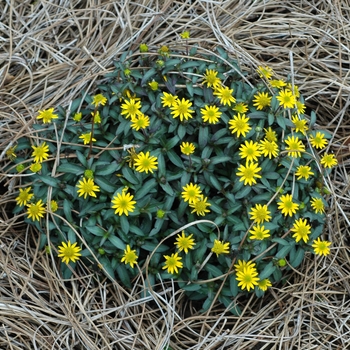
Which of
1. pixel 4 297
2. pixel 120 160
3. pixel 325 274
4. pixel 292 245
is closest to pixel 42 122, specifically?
pixel 120 160

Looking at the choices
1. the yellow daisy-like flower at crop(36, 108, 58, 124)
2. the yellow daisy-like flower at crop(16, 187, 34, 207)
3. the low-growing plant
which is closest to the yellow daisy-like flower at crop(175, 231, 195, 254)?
the low-growing plant

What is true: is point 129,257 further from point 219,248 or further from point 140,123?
point 140,123

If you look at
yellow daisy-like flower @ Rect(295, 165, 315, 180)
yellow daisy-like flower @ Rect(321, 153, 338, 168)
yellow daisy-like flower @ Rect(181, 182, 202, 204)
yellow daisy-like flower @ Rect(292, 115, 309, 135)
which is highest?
yellow daisy-like flower @ Rect(292, 115, 309, 135)

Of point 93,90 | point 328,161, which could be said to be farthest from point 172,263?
point 93,90

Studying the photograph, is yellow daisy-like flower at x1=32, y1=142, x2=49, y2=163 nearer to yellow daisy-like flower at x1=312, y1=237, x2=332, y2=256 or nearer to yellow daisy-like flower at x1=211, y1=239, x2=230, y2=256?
yellow daisy-like flower at x1=211, y1=239, x2=230, y2=256

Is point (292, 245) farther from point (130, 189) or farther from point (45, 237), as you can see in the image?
point (45, 237)

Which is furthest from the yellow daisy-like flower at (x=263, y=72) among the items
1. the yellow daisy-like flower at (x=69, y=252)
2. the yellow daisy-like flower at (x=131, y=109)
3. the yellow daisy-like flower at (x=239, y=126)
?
the yellow daisy-like flower at (x=69, y=252)
